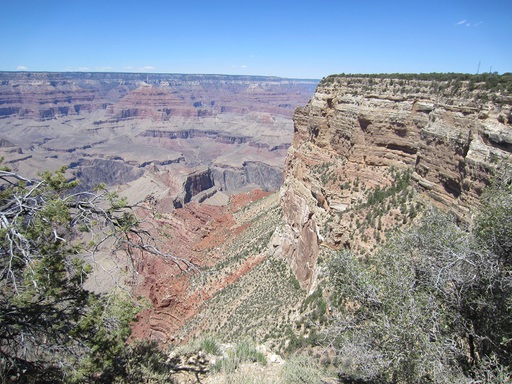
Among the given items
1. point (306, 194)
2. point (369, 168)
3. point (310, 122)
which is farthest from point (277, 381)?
point (310, 122)

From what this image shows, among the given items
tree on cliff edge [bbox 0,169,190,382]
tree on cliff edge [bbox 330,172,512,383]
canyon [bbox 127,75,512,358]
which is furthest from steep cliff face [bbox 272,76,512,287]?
tree on cliff edge [bbox 0,169,190,382]

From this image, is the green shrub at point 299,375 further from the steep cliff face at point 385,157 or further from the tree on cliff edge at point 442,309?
the steep cliff face at point 385,157

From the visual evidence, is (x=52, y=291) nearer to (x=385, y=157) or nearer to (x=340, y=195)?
(x=340, y=195)

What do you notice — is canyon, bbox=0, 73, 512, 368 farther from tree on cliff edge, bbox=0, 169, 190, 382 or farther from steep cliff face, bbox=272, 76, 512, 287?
tree on cliff edge, bbox=0, 169, 190, 382

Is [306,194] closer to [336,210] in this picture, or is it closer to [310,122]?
[336,210]

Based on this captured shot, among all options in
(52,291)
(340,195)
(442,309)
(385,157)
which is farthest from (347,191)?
(52,291)
